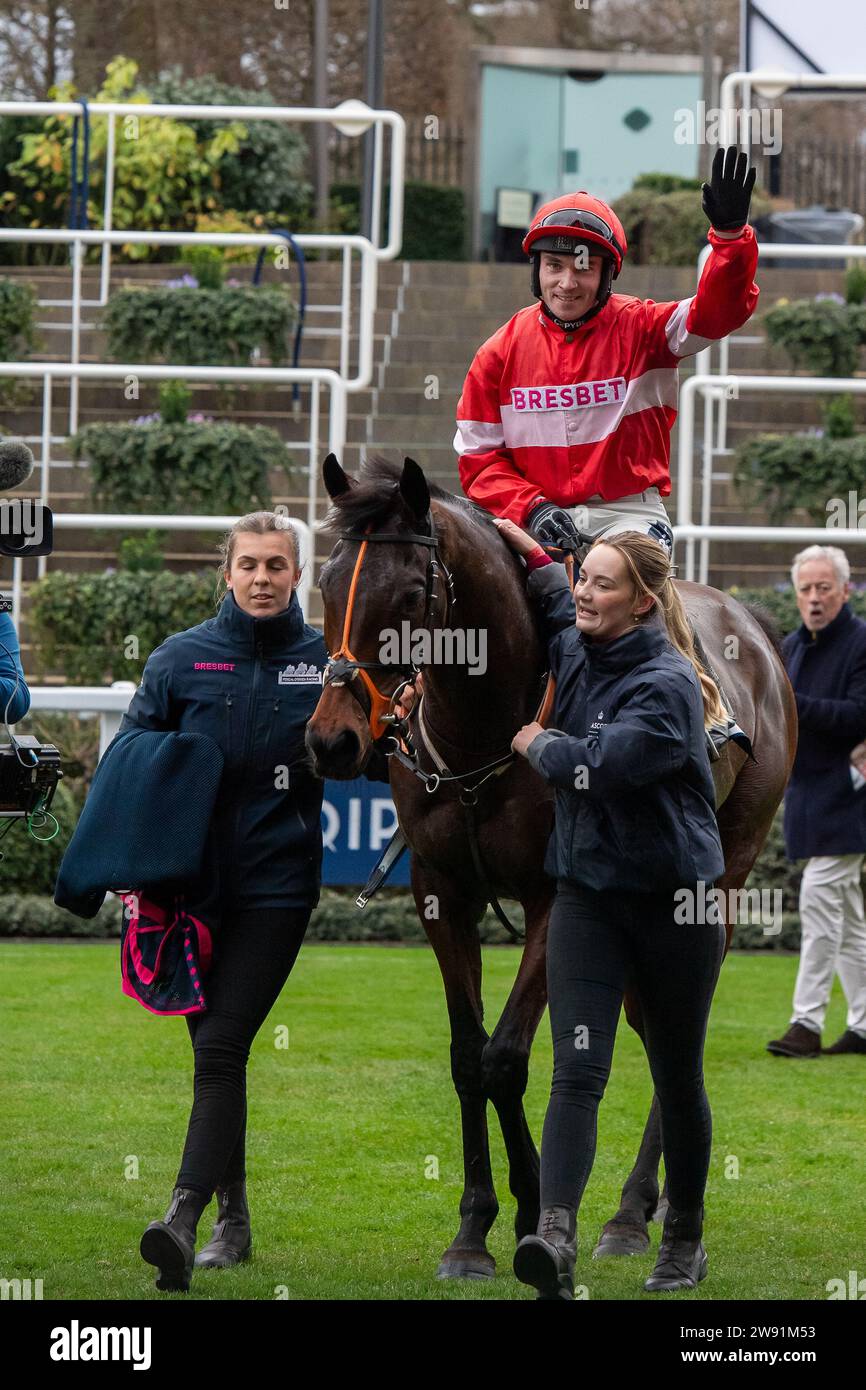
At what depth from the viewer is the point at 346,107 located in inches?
509

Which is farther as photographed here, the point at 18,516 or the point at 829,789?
the point at 829,789

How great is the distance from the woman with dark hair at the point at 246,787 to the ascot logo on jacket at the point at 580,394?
0.80 metres

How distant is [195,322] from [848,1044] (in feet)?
22.1

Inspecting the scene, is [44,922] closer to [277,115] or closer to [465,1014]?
[465,1014]

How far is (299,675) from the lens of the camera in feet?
15.8

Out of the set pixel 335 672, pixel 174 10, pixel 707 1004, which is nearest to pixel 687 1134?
pixel 707 1004

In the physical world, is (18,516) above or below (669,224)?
below

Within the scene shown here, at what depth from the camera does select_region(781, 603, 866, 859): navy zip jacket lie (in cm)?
813

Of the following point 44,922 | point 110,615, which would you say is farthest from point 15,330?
point 44,922

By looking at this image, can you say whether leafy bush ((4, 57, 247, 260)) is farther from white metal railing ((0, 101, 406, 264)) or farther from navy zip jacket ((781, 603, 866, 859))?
navy zip jacket ((781, 603, 866, 859))

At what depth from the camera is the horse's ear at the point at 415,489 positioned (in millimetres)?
4328

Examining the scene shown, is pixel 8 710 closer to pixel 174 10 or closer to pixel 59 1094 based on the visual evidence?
pixel 59 1094

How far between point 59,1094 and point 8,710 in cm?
251

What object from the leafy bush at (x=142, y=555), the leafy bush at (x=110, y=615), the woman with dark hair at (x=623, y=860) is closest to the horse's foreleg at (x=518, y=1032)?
the woman with dark hair at (x=623, y=860)
